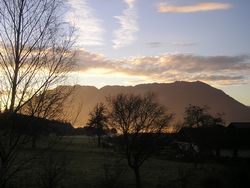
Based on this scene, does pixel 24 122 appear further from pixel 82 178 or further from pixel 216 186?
pixel 82 178

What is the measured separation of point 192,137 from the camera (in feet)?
166

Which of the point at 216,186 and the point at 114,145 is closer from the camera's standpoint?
the point at 216,186

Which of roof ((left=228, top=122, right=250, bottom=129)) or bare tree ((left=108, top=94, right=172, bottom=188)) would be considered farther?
roof ((left=228, top=122, right=250, bottom=129))

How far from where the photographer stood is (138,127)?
86.3ft

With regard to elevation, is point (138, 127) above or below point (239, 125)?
below

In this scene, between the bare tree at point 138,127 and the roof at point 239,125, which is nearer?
the bare tree at point 138,127

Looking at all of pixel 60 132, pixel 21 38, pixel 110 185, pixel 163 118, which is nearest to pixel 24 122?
pixel 60 132

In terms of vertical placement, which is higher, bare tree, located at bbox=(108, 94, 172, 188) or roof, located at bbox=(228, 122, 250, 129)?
roof, located at bbox=(228, 122, 250, 129)

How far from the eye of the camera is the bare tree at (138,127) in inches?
1011

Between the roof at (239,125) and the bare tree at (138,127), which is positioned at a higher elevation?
the roof at (239,125)

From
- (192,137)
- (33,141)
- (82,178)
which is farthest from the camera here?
(192,137)

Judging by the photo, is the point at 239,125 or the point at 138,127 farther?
the point at 239,125

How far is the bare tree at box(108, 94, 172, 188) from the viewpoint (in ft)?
84.2

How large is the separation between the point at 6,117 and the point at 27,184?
60.0 feet
